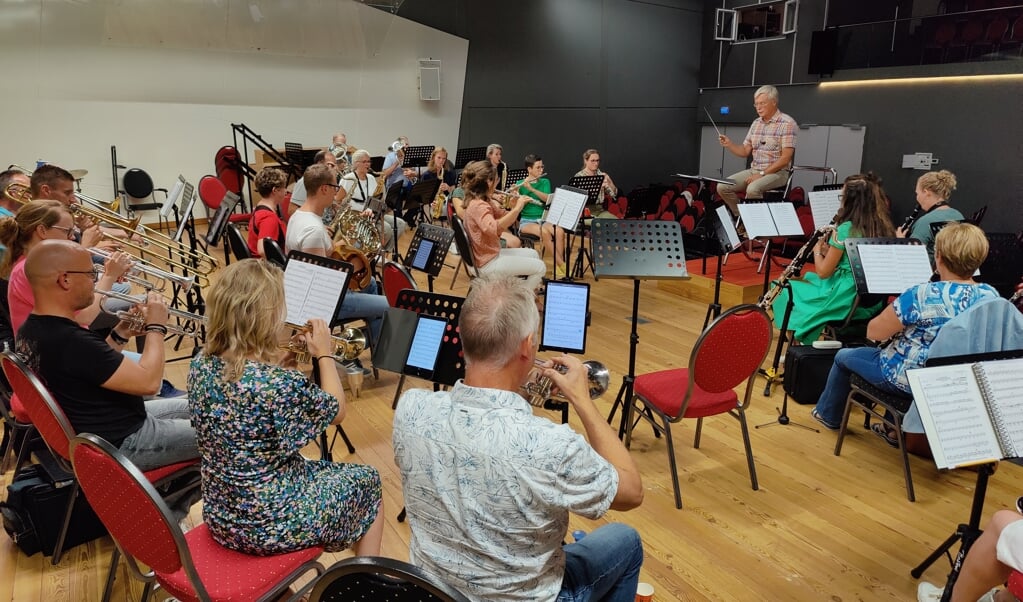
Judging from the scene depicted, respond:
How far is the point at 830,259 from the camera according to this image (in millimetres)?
4516

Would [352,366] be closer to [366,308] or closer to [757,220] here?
[366,308]

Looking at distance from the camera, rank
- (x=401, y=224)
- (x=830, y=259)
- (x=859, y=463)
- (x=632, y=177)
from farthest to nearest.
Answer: (x=632, y=177) < (x=401, y=224) < (x=830, y=259) < (x=859, y=463)

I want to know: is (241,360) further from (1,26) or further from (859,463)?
(1,26)

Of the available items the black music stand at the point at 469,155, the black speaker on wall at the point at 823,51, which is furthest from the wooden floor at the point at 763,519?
the black speaker on wall at the point at 823,51

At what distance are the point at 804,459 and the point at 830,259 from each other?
1477 millimetres

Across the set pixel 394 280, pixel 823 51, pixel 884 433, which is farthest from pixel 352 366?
pixel 823 51

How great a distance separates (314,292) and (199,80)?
9.05m

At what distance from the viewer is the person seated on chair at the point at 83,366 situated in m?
2.40

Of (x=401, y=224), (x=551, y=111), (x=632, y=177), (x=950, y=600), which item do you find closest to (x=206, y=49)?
(x=401, y=224)

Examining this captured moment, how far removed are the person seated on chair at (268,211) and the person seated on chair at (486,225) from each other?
1.58 metres

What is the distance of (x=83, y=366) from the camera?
2.39 m

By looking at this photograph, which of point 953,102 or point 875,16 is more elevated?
point 875,16

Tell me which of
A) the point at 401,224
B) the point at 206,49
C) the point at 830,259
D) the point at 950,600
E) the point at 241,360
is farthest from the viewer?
the point at 206,49

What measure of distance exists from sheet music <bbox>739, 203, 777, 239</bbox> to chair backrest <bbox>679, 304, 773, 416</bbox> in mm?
2100
